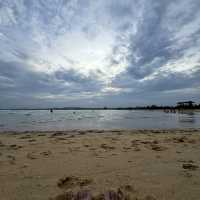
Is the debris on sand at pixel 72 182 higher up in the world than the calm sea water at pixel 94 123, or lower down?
higher up

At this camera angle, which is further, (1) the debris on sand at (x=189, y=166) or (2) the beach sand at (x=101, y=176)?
(1) the debris on sand at (x=189, y=166)

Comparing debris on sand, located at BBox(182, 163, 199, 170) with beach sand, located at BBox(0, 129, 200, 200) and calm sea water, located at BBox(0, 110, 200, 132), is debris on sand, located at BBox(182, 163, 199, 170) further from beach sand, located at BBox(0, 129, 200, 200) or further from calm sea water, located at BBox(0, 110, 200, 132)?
calm sea water, located at BBox(0, 110, 200, 132)

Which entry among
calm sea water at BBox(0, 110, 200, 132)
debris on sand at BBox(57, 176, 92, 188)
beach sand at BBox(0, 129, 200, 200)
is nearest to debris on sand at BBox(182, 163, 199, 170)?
beach sand at BBox(0, 129, 200, 200)

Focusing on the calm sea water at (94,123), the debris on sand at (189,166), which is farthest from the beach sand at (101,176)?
the calm sea water at (94,123)

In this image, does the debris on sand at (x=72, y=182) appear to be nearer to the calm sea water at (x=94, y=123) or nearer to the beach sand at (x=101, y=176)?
the beach sand at (x=101, y=176)

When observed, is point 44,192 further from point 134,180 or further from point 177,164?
point 177,164

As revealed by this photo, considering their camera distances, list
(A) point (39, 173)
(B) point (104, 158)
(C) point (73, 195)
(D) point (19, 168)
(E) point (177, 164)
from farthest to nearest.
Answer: (B) point (104, 158)
(E) point (177, 164)
(D) point (19, 168)
(A) point (39, 173)
(C) point (73, 195)

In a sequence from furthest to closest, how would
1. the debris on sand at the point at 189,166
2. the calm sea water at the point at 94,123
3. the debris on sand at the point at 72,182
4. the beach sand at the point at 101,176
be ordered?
the calm sea water at the point at 94,123 < the debris on sand at the point at 189,166 < the debris on sand at the point at 72,182 < the beach sand at the point at 101,176

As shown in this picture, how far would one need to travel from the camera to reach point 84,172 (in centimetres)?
337

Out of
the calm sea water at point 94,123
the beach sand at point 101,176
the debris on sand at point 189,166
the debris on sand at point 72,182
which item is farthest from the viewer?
the calm sea water at point 94,123

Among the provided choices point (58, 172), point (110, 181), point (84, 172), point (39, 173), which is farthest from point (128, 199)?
point (39, 173)

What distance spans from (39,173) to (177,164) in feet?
10.8

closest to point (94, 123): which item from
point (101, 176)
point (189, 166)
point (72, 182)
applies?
point (189, 166)

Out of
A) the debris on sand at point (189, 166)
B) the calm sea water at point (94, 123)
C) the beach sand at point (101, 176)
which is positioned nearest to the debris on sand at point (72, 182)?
the beach sand at point (101, 176)
